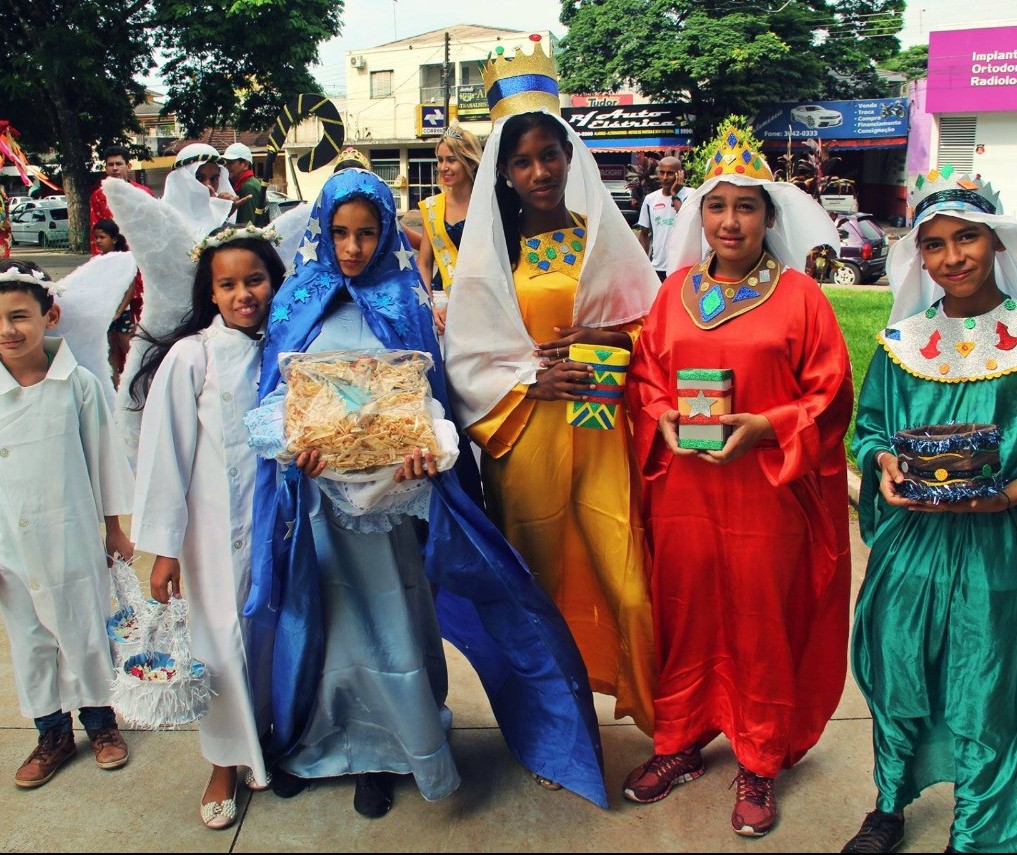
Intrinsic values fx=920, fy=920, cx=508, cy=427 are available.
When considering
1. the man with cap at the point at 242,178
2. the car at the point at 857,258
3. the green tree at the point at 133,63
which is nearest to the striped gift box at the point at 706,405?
the man with cap at the point at 242,178

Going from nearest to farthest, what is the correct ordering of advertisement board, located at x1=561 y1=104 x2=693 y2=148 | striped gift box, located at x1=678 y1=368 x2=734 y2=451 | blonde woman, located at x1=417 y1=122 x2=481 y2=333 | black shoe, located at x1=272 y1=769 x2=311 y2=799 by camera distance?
striped gift box, located at x1=678 y1=368 x2=734 y2=451, black shoe, located at x1=272 y1=769 x2=311 y2=799, blonde woman, located at x1=417 y1=122 x2=481 y2=333, advertisement board, located at x1=561 y1=104 x2=693 y2=148

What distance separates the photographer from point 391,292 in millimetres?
2688

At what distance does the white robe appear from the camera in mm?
2939

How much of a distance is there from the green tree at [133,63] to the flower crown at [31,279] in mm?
18538

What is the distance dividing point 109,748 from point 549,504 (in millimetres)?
1699

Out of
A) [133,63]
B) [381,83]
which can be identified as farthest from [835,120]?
[381,83]

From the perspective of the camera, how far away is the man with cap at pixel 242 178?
24.6 ft

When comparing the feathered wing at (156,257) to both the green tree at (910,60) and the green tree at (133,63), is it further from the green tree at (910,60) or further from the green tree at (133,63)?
the green tree at (910,60)

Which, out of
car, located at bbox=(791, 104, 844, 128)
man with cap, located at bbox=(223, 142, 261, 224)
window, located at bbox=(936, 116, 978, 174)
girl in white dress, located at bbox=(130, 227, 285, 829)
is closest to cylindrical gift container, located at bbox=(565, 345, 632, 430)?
girl in white dress, located at bbox=(130, 227, 285, 829)

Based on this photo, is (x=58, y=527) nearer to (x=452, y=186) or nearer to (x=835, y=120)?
(x=452, y=186)

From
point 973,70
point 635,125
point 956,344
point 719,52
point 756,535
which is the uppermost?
point 719,52

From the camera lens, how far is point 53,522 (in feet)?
9.73

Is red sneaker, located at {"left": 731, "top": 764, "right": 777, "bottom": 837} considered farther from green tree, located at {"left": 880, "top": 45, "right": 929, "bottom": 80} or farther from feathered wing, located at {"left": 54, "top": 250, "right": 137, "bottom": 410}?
green tree, located at {"left": 880, "top": 45, "right": 929, "bottom": 80}

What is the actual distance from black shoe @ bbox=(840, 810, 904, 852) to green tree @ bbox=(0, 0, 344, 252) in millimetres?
20239
